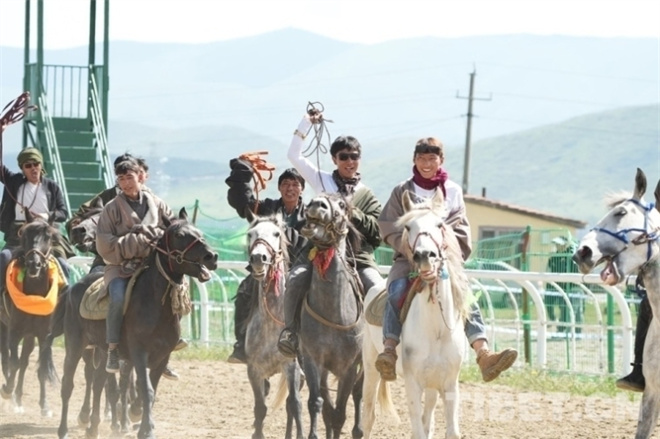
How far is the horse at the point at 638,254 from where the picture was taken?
9961mm

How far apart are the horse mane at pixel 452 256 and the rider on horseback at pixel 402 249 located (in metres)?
0.28

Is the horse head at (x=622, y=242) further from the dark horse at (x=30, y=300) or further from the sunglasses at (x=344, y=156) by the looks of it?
the dark horse at (x=30, y=300)

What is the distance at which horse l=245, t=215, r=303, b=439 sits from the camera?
12.5 metres

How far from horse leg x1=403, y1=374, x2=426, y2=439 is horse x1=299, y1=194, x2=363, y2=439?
5.29 ft

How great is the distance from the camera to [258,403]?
12.8 meters

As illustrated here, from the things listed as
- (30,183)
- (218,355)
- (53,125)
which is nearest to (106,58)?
(53,125)

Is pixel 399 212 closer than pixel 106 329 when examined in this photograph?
Yes

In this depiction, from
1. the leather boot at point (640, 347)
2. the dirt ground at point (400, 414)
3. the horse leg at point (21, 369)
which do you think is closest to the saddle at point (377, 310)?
the leather boot at point (640, 347)

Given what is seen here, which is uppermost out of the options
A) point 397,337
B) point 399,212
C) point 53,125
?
point 53,125

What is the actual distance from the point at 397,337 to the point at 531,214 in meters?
51.6

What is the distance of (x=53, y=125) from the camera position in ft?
92.1

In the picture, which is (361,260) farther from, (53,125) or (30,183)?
(53,125)

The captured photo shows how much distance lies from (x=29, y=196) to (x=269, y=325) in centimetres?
454

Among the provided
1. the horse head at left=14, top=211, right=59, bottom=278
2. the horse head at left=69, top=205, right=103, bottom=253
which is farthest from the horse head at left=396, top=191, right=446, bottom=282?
the horse head at left=14, top=211, right=59, bottom=278
